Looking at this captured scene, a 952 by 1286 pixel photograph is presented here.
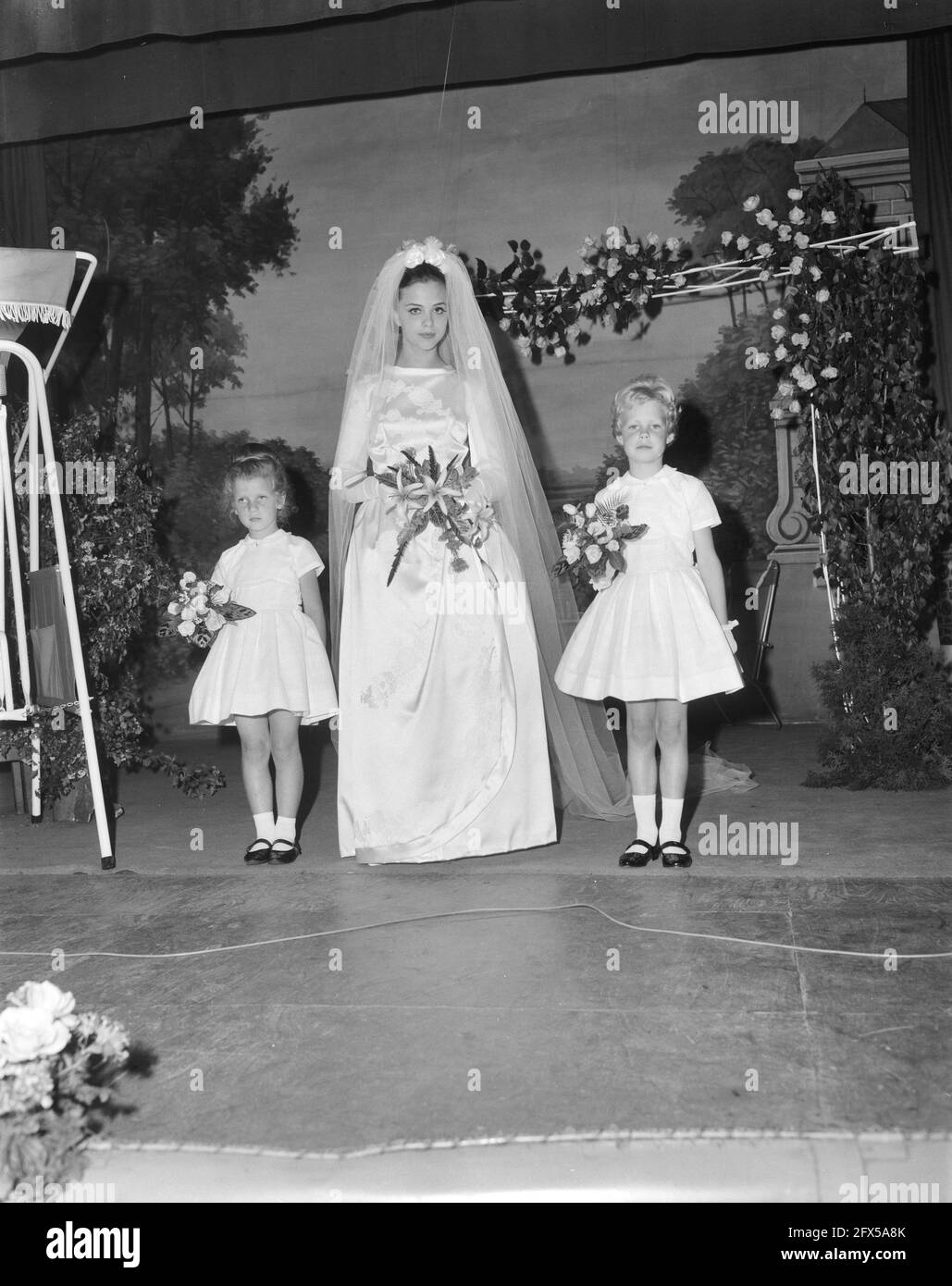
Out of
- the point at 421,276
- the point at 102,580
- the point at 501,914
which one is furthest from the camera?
the point at 102,580

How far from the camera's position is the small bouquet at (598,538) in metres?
4.07

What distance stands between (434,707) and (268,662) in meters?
0.63

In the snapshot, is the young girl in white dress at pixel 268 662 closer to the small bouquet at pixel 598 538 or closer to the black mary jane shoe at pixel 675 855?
the small bouquet at pixel 598 538

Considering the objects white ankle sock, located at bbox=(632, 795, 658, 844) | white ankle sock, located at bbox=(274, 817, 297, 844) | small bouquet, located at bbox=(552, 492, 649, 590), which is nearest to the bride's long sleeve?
small bouquet, located at bbox=(552, 492, 649, 590)

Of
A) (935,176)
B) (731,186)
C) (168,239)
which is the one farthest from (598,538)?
(168,239)

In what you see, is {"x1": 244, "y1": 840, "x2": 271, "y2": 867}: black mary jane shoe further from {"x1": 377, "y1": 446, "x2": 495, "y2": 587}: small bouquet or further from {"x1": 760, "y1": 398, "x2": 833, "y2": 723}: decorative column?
{"x1": 760, "y1": 398, "x2": 833, "y2": 723}: decorative column

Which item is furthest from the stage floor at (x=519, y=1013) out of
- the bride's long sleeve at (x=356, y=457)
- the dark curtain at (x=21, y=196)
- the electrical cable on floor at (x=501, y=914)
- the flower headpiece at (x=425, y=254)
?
the dark curtain at (x=21, y=196)

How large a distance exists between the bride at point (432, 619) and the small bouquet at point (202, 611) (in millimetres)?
404

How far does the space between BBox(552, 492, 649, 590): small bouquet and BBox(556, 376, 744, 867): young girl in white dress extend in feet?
0.24

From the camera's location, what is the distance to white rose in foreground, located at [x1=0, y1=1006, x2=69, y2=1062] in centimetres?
195

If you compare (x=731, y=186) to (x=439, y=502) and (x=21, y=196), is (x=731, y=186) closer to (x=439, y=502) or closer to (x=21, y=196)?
(x=21, y=196)

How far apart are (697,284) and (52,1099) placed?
6649mm

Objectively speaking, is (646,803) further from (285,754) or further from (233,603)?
(233,603)

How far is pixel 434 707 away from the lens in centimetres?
425
